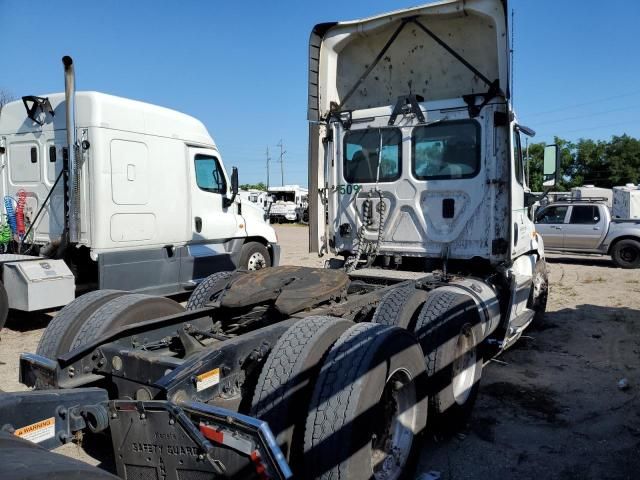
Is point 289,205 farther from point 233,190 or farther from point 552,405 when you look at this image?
point 552,405

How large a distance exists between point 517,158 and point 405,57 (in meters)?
1.74

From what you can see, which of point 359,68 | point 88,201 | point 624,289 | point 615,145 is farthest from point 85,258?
point 615,145

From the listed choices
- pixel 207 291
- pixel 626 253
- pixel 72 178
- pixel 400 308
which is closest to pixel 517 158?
pixel 400 308

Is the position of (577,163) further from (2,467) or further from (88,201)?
(2,467)

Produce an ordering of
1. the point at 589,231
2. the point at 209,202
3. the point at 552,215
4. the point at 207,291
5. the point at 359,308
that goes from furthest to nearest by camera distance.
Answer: the point at 552,215
the point at 589,231
the point at 209,202
the point at 207,291
the point at 359,308

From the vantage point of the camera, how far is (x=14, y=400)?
7.13 ft

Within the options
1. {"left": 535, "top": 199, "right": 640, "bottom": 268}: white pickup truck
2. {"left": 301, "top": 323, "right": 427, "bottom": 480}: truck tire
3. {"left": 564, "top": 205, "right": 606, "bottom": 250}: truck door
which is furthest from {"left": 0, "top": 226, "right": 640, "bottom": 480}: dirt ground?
{"left": 564, "top": 205, "right": 606, "bottom": 250}: truck door

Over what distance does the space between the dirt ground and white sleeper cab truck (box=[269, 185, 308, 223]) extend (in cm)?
2991

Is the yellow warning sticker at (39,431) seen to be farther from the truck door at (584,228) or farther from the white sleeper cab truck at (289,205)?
the white sleeper cab truck at (289,205)

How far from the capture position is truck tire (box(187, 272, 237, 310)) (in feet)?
15.5

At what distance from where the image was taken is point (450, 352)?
4020 millimetres

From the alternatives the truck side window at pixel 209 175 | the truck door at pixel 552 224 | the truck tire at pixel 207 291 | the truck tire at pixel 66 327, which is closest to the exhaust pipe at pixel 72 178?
the truck side window at pixel 209 175

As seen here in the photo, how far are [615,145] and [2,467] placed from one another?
61579mm

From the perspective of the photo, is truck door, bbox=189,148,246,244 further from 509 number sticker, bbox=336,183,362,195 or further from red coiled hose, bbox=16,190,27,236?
509 number sticker, bbox=336,183,362,195
